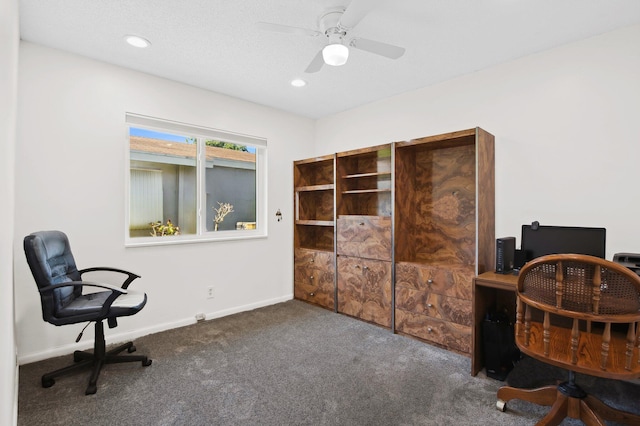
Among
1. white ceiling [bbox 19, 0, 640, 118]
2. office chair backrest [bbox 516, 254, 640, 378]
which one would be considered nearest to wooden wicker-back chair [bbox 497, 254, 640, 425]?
office chair backrest [bbox 516, 254, 640, 378]

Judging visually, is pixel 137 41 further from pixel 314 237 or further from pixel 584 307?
pixel 584 307

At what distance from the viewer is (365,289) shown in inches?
135

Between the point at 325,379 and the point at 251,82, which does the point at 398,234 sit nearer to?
the point at 325,379

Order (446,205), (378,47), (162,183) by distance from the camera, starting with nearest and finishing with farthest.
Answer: (378,47) → (446,205) → (162,183)

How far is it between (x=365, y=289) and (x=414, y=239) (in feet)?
2.49

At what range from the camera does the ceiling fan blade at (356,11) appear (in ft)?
5.63

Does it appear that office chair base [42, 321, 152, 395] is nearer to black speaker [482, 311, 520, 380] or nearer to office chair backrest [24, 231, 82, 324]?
office chair backrest [24, 231, 82, 324]

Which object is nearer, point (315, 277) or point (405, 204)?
point (405, 204)

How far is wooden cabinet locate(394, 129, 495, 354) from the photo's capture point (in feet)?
8.72

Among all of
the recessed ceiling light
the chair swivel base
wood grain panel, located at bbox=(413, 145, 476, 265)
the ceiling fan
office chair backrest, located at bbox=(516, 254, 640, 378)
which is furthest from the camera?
wood grain panel, located at bbox=(413, 145, 476, 265)

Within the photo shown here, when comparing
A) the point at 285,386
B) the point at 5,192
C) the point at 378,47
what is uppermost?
the point at 378,47

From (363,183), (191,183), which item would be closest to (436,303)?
(363,183)

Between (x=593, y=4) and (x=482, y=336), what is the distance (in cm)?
236

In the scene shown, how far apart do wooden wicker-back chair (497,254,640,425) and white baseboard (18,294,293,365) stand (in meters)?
2.79
